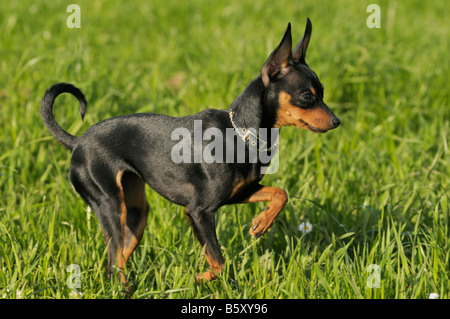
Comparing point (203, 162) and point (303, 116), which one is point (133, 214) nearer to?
point (203, 162)

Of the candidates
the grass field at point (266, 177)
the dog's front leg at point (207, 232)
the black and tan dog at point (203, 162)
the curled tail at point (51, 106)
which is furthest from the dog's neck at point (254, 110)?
the curled tail at point (51, 106)

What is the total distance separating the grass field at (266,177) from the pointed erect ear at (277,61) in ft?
3.24

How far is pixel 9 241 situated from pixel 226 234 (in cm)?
138

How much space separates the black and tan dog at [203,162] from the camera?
3.02 m

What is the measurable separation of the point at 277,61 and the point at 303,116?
0.31 meters

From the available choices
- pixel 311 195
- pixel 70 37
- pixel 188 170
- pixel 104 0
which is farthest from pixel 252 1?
pixel 188 170

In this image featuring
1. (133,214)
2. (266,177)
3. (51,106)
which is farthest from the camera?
(266,177)

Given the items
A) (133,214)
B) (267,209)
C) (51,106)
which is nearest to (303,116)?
(267,209)

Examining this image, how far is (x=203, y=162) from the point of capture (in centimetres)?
308

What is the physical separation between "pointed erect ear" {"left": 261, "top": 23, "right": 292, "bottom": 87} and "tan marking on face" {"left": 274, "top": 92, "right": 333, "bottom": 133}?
0.12 m

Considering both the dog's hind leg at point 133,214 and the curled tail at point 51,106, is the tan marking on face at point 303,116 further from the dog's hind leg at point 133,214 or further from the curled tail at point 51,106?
the curled tail at point 51,106

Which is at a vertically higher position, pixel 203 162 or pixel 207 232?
pixel 203 162

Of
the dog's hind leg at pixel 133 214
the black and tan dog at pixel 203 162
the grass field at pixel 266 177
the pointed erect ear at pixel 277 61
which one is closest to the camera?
the pointed erect ear at pixel 277 61

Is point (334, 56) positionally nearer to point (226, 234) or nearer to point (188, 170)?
point (226, 234)
